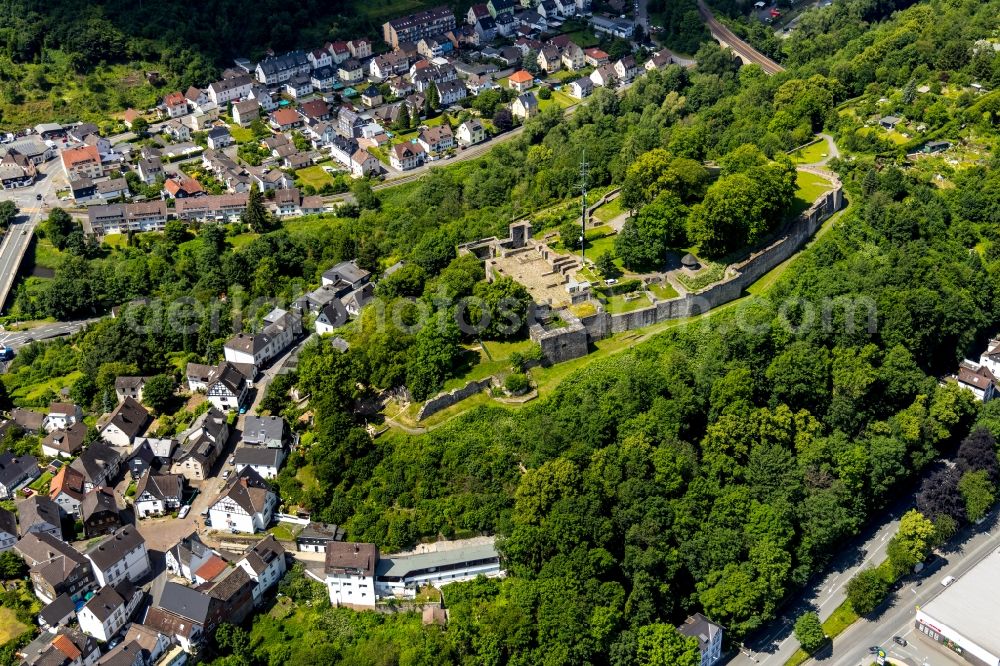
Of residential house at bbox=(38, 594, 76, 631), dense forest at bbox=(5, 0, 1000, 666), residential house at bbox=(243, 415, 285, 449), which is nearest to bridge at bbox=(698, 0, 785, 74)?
dense forest at bbox=(5, 0, 1000, 666)

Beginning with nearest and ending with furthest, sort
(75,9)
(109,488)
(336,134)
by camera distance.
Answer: (109,488)
(336,134)
(75,9)

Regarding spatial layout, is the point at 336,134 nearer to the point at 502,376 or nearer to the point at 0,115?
the point at 0,115

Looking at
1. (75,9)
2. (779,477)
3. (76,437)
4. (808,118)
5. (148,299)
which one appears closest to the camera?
(779,477)

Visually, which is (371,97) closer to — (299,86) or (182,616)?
(299,86)

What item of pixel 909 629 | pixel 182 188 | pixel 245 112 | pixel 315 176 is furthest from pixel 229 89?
pixel 909 629

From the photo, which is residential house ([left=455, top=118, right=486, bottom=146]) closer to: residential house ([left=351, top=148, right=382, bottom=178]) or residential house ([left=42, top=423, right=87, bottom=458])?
residential house ([left=351, top=148, right=382, bottom=178])

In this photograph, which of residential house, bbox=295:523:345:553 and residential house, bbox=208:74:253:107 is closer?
residential house, bbox=295:523:345:553

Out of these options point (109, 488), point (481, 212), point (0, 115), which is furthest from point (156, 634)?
point (0, 115)
